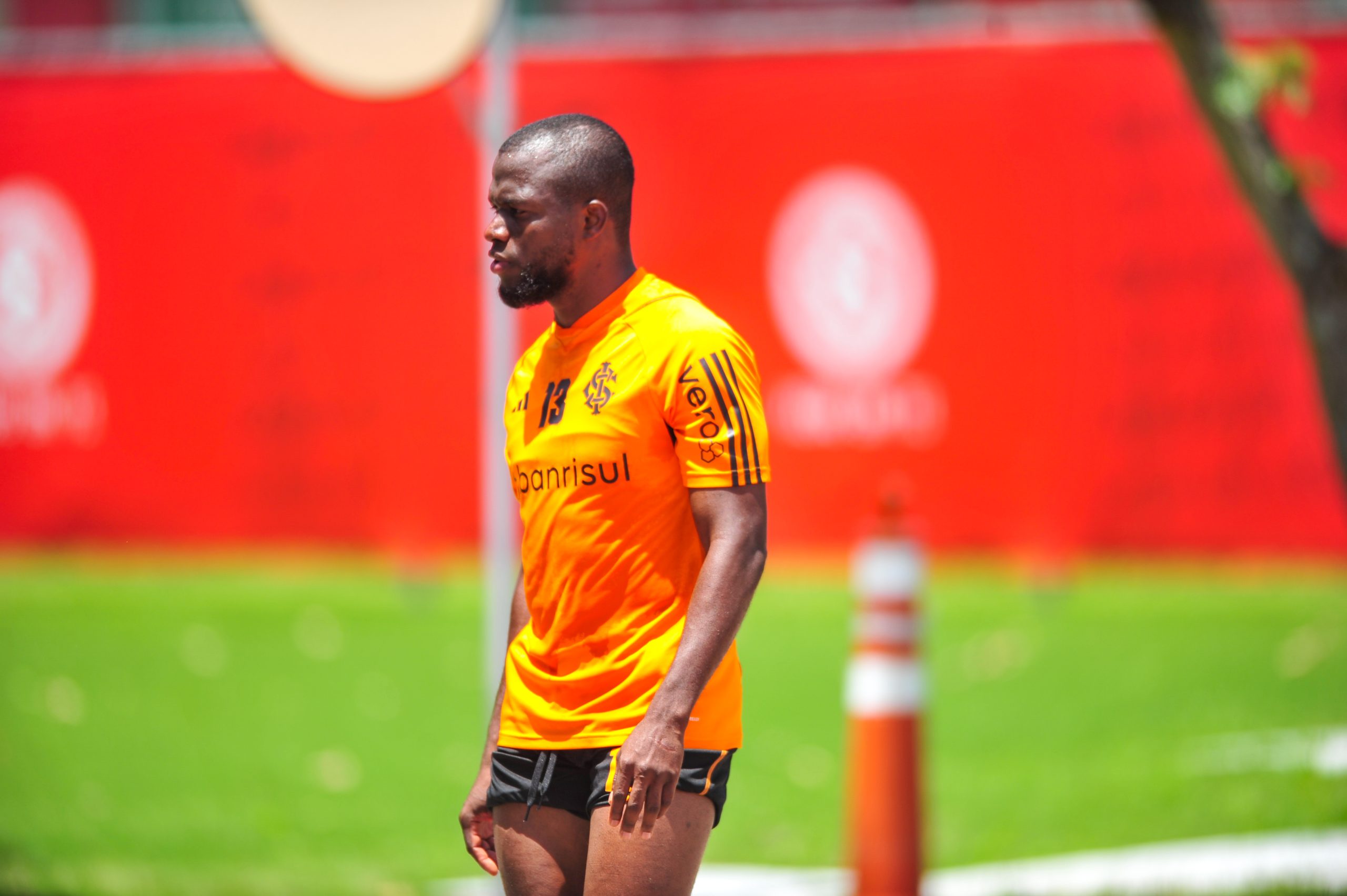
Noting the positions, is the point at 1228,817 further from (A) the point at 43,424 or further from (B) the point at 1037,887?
(A) the point at 43,424

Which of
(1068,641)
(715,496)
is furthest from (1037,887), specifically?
(1068,641)

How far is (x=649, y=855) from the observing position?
283cm

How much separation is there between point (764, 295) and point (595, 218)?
9.64 meters

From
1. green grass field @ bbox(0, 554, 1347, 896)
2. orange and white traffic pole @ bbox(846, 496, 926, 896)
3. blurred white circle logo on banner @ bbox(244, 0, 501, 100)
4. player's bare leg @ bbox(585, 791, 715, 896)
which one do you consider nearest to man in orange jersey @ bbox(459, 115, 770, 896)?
player's bare leg @ bbox(585, 791, 715, 896)

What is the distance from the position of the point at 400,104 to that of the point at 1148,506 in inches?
239

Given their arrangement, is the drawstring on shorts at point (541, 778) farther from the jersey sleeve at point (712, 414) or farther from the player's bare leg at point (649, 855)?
the jersey sleeve at point (712, 414)

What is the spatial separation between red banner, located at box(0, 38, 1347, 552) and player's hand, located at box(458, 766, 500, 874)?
8814mm

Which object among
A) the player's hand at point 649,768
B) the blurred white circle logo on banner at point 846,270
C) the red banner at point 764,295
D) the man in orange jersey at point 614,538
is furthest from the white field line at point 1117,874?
the blurred white circle logo on banner at point 846,270

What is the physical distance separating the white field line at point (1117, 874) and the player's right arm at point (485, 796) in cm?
205

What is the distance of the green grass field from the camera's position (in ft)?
20.8

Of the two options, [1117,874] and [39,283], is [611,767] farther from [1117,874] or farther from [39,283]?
[39,283]

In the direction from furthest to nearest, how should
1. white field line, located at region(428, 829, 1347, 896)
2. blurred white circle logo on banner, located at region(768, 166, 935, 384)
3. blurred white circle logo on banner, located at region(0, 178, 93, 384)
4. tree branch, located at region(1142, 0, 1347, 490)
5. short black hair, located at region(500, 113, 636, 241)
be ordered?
blurred white circle logo on banner, located at region(0, 178, 93, 384) → blurred white circle logo on banner, located at region(768, 166, 935, 384) → white field line, located at region(428, 829, 1347, 896) → tree branch, located at region(1142, 0, 1347, 490) → short black hair, located at region(500, 113, 636, 241)

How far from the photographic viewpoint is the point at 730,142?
12.7m

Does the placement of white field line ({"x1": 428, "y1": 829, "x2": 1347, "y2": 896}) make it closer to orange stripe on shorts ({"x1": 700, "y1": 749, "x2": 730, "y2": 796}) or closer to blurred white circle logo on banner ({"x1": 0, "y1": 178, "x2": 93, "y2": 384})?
orange stripe on shorts ({"x1": 700, "y1": 749, "x2": 730, "y2": 796})
